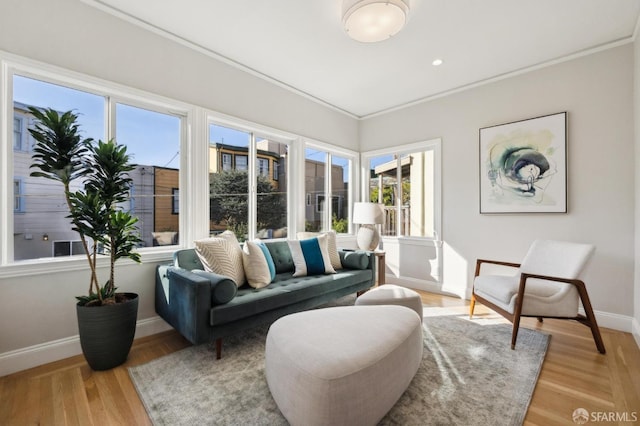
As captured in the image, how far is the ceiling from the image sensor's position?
7.57ft

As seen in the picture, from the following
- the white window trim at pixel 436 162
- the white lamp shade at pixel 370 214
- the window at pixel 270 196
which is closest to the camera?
the window at pixel 270 196

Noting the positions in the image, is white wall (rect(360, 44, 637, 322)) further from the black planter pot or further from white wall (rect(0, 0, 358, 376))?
the black planter pot

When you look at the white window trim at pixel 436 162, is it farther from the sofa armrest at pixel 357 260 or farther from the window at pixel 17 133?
the window at pixel 17 133

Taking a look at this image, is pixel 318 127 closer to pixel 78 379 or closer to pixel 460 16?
→ pixel 460 16

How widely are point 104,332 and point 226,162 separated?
1959 millimetres

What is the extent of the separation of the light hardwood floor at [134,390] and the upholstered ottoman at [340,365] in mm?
751

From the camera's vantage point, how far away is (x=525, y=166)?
10.6 feet

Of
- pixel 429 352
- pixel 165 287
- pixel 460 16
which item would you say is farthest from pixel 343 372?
pixel 460 16

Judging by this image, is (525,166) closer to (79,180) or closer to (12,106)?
(79,180)

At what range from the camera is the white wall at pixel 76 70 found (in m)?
1.99

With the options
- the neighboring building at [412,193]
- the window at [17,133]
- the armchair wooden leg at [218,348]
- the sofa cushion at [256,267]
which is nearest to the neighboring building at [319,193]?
the neighboring building at [412,193]

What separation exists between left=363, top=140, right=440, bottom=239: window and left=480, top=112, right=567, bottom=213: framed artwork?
644 millimetres

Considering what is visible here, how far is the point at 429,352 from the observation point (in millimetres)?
2260

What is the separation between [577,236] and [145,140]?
4.43 meters
